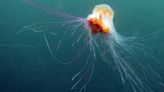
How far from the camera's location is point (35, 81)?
7770mm

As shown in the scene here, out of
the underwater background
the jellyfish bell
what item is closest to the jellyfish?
the jellyfish bell

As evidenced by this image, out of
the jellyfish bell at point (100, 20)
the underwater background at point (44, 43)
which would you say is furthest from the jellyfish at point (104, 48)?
the underwater background at point (44, 43)

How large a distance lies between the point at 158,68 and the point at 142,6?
1112 millimetres

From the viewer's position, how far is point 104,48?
271 inches

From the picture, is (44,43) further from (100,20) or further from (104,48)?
(100,20)

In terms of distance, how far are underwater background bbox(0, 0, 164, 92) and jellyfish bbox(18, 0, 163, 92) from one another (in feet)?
0.41

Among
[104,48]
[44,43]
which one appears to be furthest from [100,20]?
[44,43]

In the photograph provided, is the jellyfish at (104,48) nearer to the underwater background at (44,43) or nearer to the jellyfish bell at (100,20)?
the jellyfish bell at (100,20)

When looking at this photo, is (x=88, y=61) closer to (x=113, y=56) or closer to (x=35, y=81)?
(x=113, y=56)

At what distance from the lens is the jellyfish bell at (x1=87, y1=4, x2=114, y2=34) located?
236 inches

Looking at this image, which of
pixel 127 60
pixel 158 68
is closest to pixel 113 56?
pixel 127 60

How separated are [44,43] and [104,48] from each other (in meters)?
1.20

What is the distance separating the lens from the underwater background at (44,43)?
7352mm

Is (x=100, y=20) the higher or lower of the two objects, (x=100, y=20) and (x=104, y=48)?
Result: the lower
